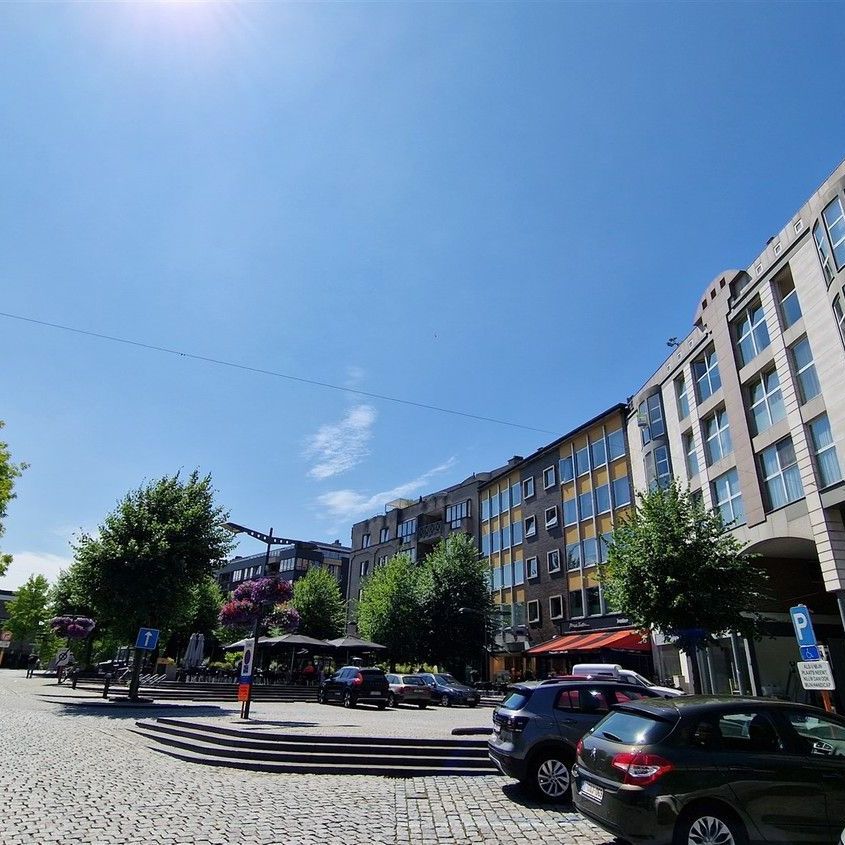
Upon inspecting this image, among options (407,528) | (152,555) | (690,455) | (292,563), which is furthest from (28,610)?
(690,455)

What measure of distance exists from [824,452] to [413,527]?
39931 mm

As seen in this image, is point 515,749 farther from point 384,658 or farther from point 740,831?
point 384,658

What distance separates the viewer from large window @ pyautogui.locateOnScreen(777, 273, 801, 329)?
2125 centimetres

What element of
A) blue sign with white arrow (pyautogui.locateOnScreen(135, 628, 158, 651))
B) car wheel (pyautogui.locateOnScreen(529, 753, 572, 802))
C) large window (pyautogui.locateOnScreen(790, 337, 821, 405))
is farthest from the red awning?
car wheel (pyautogui.locateOnScreen(529, 753, 572, 802))

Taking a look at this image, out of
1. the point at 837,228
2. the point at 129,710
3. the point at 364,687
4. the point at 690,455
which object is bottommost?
the point at 129,710

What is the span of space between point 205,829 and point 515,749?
4.07m

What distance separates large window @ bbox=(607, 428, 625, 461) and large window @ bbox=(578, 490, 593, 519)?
2.70 meters

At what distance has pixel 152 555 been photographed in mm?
23906

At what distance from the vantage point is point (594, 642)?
3075cm

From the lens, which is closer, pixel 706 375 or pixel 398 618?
pixel 706 375

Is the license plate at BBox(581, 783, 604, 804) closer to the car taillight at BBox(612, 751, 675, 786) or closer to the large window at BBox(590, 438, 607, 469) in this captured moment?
the car taillight at BBox(612, 751, 675, 786)

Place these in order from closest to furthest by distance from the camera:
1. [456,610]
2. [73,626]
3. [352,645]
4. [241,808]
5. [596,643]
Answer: [241,808] < [596,643] < [352,645] < [73,626] < [456,610]

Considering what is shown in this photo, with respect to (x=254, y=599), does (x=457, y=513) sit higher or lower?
higher

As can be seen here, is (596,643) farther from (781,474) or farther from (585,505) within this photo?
(781,474)
